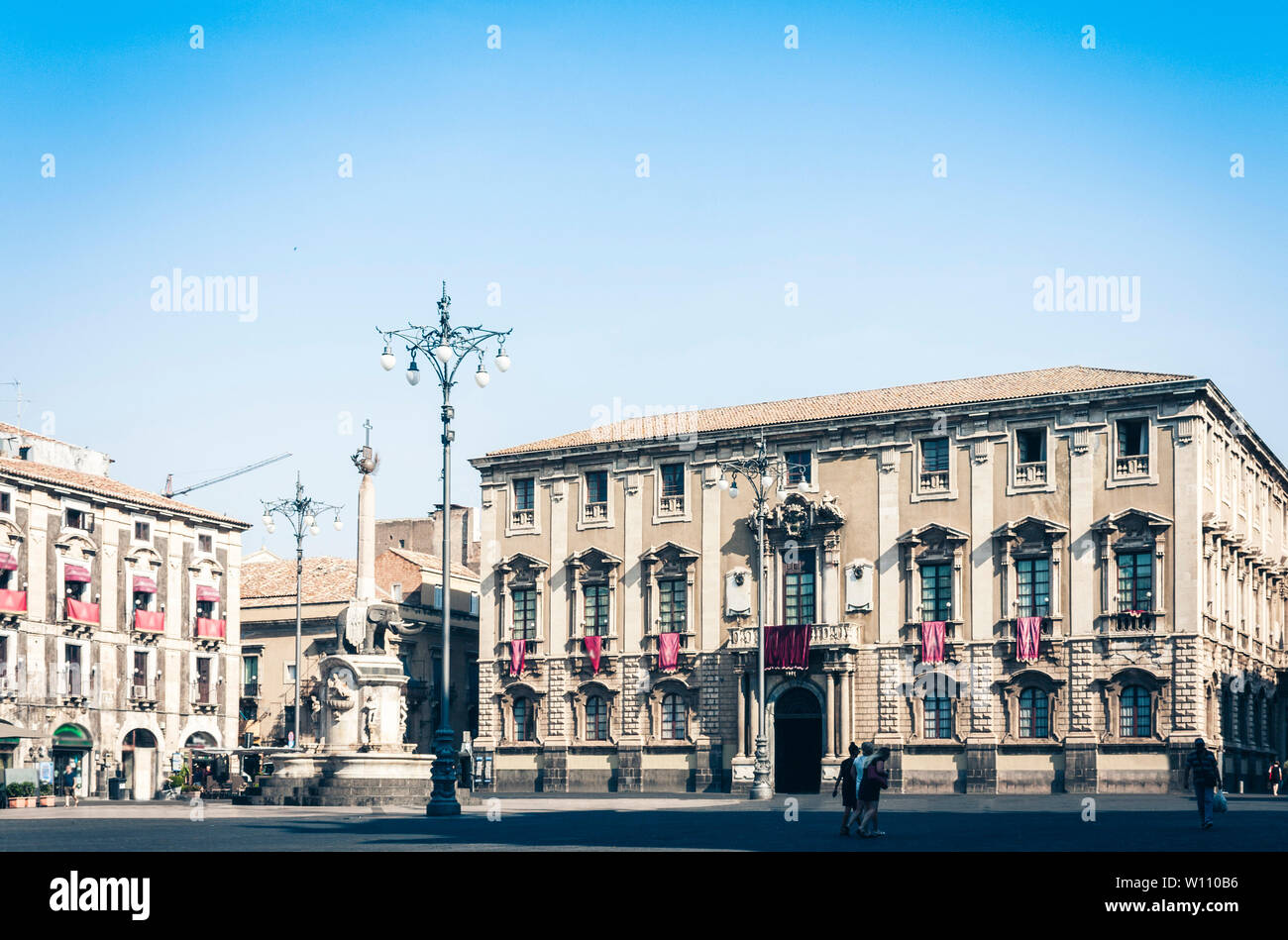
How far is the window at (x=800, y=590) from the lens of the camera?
61753 millimetres

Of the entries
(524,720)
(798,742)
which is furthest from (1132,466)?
(524,720)

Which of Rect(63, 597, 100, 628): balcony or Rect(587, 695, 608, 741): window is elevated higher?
Rect(63, 597, 100, 628): balcony

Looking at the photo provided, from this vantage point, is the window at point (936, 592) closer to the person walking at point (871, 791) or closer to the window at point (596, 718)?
the window at point (596, 718)

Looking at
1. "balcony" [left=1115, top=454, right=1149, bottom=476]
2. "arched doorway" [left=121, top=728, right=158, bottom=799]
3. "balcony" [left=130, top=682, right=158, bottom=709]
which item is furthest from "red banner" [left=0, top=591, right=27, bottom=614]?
"balcony" [left=1115, top=454, right=1149, bottom=476]

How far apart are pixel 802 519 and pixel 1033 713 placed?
10637 mm

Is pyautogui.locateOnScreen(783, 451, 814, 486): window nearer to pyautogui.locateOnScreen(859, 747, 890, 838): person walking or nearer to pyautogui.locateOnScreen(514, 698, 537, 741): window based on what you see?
pyautogui.locateOnScreen(514, 698, 537, 741): window

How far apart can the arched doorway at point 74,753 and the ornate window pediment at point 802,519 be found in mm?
25784

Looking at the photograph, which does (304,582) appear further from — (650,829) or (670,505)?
(650,829)

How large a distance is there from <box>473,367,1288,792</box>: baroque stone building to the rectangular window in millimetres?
102

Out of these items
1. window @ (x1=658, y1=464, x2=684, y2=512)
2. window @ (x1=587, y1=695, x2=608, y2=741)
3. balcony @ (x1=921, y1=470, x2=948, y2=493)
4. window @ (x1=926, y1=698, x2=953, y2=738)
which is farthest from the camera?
window @ (x1=587, y1=695, x2=608, y2=741)

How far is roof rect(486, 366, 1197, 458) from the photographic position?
58.3 meters

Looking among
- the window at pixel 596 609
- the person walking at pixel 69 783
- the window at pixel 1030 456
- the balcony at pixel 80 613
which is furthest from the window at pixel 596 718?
the balcony at pixel 80 613

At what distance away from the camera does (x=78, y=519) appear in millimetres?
65375
